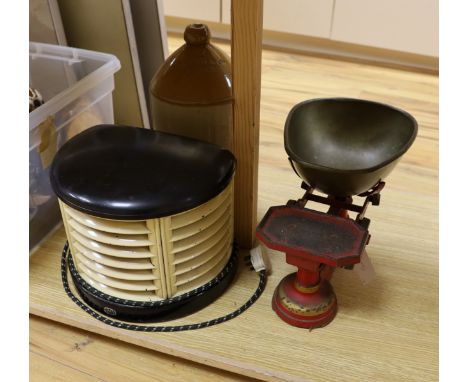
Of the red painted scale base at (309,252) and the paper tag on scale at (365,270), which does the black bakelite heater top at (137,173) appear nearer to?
the red painted scale base at (309,252)

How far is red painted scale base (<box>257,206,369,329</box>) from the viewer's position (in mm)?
638

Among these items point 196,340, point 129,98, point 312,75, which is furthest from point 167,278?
point 312,75

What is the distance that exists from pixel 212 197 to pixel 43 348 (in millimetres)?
354

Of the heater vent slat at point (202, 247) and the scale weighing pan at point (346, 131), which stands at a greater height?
the scale weighing pan at point (346, 131)

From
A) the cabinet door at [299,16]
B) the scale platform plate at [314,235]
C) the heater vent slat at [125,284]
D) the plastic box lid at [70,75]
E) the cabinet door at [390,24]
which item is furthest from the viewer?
the cabinet door at [299,16]

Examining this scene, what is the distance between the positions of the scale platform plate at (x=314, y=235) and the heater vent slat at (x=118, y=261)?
0.17 metres

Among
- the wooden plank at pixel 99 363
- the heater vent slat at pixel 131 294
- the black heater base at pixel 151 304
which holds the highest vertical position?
the heater vent slat at pixel 131 294

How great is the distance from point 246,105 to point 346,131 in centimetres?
19

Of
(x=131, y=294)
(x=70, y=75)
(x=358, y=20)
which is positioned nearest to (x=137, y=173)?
(x=131, y=294)

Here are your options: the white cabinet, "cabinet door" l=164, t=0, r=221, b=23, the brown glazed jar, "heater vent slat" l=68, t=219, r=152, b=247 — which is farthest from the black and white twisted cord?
"cabinet door" l=164, t=0, r=221, b=23

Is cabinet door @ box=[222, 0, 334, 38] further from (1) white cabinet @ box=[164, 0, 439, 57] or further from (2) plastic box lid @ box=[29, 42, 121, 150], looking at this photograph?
(2) plastic box lid @ box=[29, 42, 121, 150]

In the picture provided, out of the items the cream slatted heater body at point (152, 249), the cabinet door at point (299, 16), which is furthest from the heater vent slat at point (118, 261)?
the cabinet door at point (299, 16)

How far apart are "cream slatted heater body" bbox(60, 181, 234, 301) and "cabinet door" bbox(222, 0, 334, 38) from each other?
123 cm

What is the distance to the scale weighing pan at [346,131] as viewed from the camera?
31.1 inches
